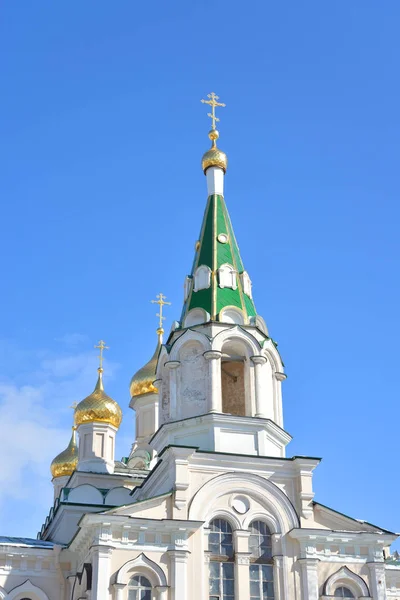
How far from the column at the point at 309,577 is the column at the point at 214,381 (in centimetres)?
329

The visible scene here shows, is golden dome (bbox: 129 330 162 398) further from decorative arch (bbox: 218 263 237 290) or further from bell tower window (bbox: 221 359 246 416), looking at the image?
decorative arch (bbox: 218 263 237 290)

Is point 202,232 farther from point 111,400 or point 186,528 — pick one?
point 186,528

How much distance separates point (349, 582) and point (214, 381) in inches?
179

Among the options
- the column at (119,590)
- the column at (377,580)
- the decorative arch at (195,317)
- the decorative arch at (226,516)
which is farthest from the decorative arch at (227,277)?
the column at (119,590)

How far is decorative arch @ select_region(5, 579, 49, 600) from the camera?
724 inches

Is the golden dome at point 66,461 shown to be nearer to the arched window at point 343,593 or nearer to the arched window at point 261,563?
the arched window at point 261,563

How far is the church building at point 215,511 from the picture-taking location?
1677 cm

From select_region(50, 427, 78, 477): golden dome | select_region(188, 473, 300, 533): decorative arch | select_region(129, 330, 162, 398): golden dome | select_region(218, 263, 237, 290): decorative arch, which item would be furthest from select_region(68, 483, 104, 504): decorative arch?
select_region(50, 427, 78, 477): golden dome

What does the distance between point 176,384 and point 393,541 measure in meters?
5.19

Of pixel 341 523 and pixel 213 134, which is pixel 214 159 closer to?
pixel 213 134

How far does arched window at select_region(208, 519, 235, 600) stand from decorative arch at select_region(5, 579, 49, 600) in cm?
369

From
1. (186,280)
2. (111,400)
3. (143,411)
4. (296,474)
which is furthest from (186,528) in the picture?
(143,411)

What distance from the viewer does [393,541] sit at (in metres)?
18.0

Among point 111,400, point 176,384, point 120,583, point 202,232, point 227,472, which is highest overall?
point 202,232
